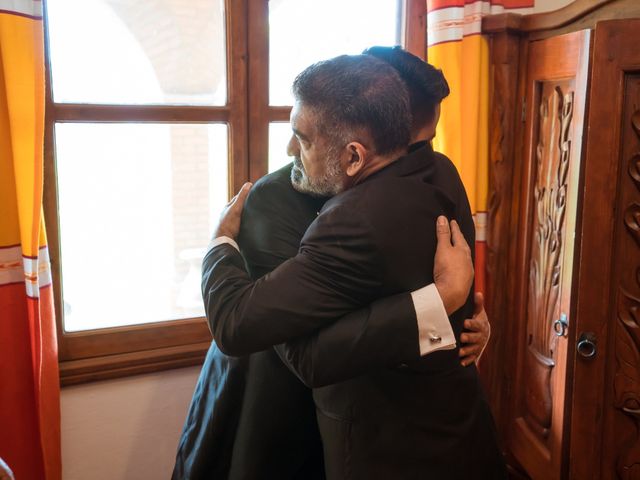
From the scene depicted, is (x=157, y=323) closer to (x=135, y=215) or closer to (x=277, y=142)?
(x=135, y=215)

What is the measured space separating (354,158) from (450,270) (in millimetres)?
250

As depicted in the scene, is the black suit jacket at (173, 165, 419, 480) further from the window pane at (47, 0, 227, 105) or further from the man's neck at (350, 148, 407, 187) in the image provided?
the window pane at (47, 0, 227, 105)

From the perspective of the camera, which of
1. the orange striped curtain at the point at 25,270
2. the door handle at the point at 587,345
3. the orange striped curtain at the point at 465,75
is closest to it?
the orange striped curtain at the point at 25,270

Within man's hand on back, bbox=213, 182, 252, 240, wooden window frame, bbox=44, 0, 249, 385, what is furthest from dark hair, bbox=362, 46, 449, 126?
wooden window frame, bbox=44, 0, 249, 385

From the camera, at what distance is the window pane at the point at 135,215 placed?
1929 millimetres

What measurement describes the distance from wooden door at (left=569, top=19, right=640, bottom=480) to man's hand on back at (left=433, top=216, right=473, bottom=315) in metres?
0.76

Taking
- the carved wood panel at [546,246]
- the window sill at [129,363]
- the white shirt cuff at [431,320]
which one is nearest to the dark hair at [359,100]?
the white shirt cuff at [431,320]

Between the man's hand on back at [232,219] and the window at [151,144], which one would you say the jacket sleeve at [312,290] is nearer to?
the man's hand on back at [232,219]

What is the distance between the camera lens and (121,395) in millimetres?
1976

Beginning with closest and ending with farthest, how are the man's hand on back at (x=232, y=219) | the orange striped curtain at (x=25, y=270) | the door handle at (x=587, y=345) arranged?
the man's hand on back at (x=232, y=219)
the orange striped curtain at (x=25, y=270)
the door handle at (x=587, y=345)

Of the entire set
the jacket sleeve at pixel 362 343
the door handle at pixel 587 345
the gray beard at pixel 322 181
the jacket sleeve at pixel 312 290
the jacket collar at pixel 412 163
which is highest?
the jacket collar at pixel 412 163

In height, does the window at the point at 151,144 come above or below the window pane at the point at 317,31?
below

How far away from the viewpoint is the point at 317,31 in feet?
7.05

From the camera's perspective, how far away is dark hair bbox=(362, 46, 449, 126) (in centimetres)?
115
